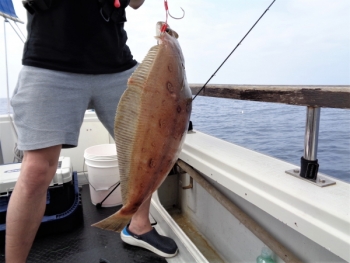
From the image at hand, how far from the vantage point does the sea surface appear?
4763 mm

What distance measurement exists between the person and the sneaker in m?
0.74

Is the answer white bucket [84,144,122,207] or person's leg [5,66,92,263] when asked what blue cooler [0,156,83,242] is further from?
person's leg [5,66,92,263]

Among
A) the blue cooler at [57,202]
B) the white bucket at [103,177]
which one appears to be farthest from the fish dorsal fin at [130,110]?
the white bucket at [103,177]

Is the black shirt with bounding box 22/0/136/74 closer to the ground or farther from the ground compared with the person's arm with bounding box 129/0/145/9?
closer to the ground

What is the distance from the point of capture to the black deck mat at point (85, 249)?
188 centimetres

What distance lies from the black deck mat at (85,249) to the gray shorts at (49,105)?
969mm

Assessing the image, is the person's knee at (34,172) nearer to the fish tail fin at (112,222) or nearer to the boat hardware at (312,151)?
the fish tail fin at (112,222)

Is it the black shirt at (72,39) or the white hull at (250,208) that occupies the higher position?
the black shirt at (72,39)

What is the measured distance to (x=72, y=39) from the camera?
4.31 feet

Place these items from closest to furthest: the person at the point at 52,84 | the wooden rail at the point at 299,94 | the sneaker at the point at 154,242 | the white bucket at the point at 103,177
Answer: the wooden rail at the point at 299,94
the person at the point at 52,84
the sneaker at the point at 154,242
the white bucket at the point at 103,177

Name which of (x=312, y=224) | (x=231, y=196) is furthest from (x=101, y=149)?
(x=312, y=224)

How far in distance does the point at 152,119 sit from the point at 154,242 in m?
1.28

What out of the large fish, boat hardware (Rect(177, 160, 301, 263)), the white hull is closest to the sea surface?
the white hull

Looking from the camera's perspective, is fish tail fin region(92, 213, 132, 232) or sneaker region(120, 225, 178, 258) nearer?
fish tail fin region(92, 213, 132, 232)
